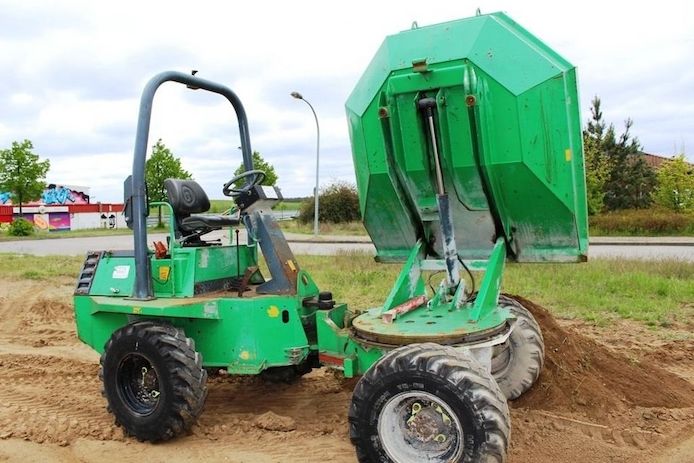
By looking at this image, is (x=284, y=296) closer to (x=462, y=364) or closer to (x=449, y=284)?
(x=449, y=284)

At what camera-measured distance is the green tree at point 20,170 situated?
40688mm

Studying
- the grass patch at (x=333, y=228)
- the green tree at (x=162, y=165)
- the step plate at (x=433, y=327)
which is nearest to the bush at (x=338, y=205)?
the grass patch at (x=333, y=228)

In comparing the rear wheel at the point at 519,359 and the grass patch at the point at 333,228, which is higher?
the grass patch at the point at 333,228

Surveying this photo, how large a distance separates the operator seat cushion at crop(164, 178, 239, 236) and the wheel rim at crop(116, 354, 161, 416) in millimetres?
1161

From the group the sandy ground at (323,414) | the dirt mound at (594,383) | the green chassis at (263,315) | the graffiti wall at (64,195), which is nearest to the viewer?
the green chassis at (263,315)

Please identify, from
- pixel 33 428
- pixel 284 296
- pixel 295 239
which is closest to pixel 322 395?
pixel 284 296

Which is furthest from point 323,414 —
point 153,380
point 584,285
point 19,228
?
point 19,228

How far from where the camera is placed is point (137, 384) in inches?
206

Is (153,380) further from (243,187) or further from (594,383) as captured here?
(594,383)

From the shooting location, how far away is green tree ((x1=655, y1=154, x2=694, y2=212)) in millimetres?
32062

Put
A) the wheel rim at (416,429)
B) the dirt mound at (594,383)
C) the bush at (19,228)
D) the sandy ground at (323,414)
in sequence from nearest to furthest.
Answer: the wheel rim at (416,429) → the sandy ground at (323,414) → the dirt mound at (594,383) → the bush at (19,228)

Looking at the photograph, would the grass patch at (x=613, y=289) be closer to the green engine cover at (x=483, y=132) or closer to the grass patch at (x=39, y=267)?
the green engine cover at (x=483, y=132)

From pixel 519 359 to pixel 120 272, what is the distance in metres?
3.48

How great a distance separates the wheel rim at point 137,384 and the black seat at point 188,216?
1.08 meters
